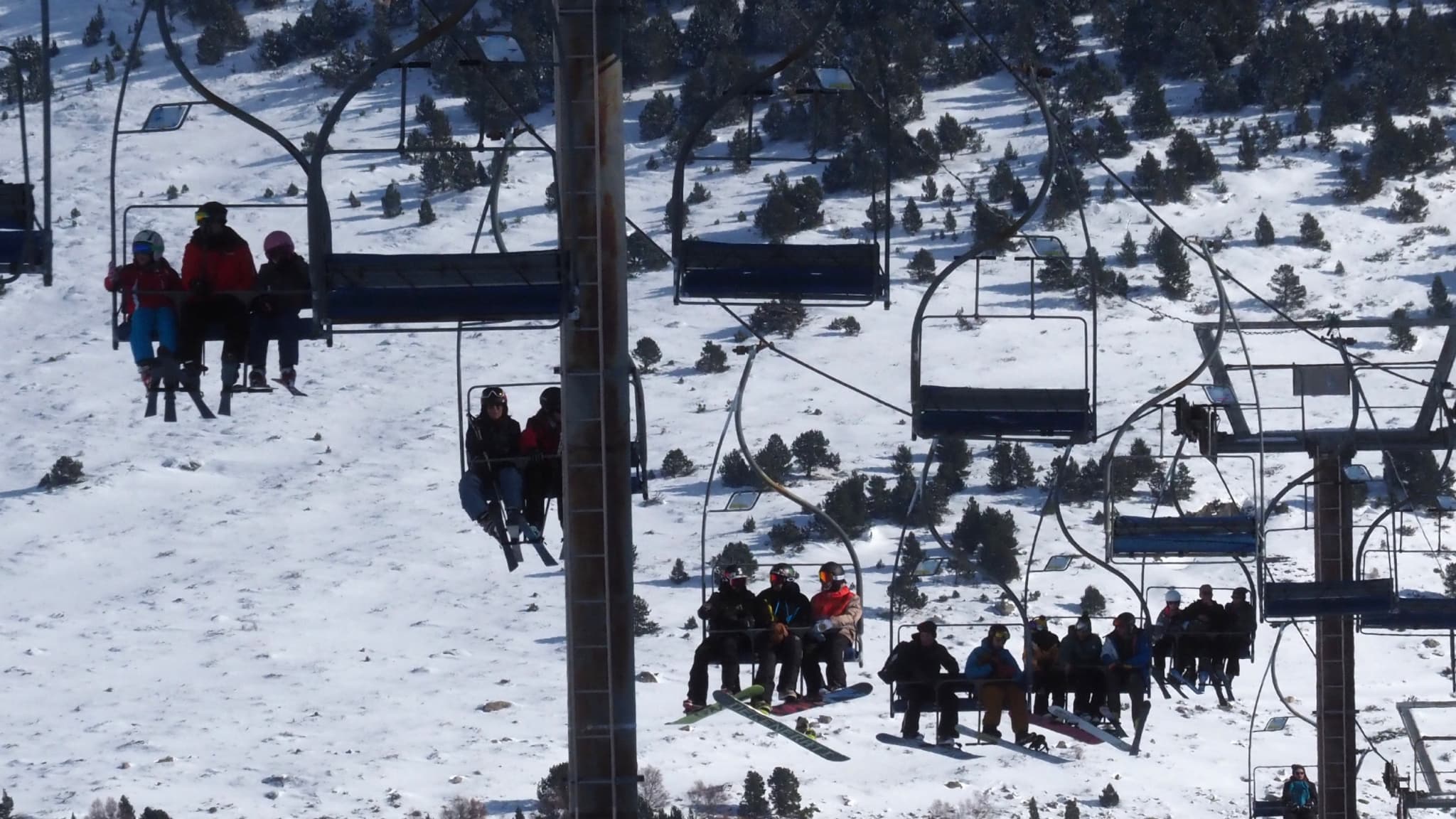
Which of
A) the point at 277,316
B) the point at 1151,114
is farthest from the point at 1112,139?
the point at 277,316

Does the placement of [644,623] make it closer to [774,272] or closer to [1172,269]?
[1172,269]

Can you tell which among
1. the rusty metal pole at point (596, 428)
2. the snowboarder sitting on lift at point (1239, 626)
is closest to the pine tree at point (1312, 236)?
the snowboarder sitting on lift at point (1239, 626)

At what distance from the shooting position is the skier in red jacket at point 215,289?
12.7 metres

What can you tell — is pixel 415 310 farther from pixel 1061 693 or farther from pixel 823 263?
pixel 1061 693

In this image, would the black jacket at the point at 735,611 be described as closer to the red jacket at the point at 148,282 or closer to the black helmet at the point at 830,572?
the black helmet at the point at 830,572

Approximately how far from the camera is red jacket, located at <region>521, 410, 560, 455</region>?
1237 cm

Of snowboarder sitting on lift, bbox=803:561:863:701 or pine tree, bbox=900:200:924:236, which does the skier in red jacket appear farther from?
pine tree, bbox=900:200:924:236

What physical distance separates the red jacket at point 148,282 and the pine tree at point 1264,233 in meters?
54.0

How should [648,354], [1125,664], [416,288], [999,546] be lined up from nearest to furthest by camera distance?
[416,288], [1125,664], [999,546], [648,354]

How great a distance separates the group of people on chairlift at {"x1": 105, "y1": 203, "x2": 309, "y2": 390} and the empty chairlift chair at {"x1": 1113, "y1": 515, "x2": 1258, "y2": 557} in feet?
22.4

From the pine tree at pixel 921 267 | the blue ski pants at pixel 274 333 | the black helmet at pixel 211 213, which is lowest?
the pine tree at pixel 921 267

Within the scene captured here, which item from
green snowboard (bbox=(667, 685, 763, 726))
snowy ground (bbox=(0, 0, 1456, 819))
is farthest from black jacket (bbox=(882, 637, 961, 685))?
snowy ground (bbox=(0, 0, 1456, 819))

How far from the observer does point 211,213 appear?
12562 mm

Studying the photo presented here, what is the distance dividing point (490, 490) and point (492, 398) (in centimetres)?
45
